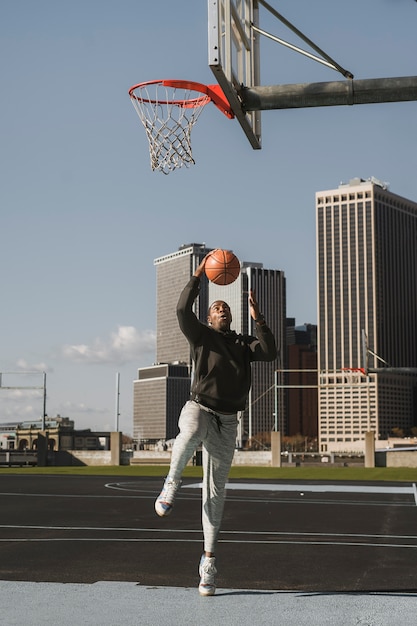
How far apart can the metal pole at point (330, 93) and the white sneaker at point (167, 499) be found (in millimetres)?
4168

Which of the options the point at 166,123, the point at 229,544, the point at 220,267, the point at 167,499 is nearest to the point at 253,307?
the point at 220,267

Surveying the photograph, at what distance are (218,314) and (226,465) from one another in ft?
4.62

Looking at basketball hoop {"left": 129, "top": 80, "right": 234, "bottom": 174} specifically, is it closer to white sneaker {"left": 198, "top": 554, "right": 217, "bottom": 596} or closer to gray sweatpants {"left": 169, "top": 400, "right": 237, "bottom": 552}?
gray sweatpants {"left": 169, "top": 400, "right": 237, "bottom": 552}

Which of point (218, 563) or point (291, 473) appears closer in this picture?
point (218, 563)

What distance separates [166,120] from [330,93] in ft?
14.9

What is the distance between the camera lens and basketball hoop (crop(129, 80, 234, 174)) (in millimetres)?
11633

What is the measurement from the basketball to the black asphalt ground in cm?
288

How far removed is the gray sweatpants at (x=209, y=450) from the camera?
705cm

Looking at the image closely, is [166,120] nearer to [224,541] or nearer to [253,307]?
[253,307]

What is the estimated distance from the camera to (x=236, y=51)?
884 cm

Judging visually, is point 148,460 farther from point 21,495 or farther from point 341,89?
point 341,89

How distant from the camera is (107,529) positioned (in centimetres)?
1270

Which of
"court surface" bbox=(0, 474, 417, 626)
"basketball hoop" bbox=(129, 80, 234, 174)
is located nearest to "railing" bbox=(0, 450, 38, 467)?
"court surface" bbox=(0, 474, 417, 626)

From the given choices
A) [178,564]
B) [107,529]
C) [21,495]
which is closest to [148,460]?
[21,495]
